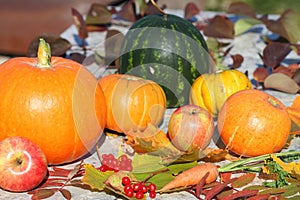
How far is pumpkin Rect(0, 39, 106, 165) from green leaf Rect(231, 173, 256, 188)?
2.10 ft

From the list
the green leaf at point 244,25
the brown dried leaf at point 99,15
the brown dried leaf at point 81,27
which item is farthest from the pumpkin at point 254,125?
the brown dried leaf at point 99,15

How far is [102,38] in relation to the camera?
4.40 m

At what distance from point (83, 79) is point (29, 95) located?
0.26 metres

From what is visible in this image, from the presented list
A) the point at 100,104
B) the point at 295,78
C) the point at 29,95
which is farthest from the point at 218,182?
the point at 295,78

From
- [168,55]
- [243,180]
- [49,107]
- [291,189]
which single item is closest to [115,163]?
[49,107]

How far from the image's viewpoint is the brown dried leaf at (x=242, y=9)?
4684 mm

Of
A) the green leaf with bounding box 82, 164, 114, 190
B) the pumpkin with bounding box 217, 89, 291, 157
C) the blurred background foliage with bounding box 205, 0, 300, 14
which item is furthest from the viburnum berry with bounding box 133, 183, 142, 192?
the blurred background foliage with bounding box 205, 0, 300, 14

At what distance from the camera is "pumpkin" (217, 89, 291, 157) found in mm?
2645

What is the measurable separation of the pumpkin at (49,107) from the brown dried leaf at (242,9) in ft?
7.73

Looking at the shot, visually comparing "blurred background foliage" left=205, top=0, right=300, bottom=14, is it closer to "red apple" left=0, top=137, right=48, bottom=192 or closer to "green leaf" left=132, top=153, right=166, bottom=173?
"green leaf" left=132, top=153, right=166, bottom=173

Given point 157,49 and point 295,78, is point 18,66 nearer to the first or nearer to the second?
point 157,49

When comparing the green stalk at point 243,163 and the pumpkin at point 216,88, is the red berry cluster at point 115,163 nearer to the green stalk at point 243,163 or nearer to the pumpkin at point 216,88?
the green stalk at point 243,163

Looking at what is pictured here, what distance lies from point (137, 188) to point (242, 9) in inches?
106

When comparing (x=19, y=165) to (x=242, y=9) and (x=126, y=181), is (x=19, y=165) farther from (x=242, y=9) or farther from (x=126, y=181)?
(x=242, y=9)
